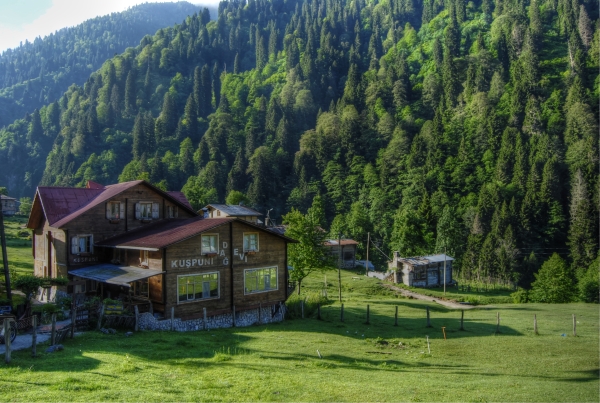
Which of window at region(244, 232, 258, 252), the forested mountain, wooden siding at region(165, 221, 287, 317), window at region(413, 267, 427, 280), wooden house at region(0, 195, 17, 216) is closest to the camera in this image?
wooden siding at region(165, 221, 287, 317)

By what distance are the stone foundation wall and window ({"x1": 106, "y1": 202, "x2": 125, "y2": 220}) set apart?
1333 centimetres

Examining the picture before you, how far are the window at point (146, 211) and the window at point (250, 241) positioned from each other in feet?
35.3

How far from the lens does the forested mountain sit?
103m

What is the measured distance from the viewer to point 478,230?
101 metres

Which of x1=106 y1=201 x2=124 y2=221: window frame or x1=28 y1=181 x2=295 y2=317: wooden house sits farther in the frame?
x1=106 y1=201 x2=124 y2=221: window frame

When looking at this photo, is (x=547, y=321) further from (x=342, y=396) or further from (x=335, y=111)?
(x=335, y=111)

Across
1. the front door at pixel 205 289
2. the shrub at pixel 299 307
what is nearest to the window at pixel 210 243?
the front door at pixel 205 289

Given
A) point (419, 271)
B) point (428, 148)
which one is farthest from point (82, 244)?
point (428, 148)

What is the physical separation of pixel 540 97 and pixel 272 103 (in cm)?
8967

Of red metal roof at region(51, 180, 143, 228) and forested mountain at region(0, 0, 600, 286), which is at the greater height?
forested mountain at region(0, 0, 600, 286)

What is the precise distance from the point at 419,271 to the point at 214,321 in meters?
48.5

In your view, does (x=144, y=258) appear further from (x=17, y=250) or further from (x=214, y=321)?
(x=17, y=250)

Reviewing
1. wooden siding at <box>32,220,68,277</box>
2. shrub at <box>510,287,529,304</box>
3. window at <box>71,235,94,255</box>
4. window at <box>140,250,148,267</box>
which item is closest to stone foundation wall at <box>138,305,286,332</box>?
window at <box>140,250,148,267</box>

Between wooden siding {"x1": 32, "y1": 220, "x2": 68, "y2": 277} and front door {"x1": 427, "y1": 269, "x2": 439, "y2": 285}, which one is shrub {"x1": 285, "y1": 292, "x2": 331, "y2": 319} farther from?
front door {"x1": 427, "y1": 269, "x2": 439, "y2": 285}
